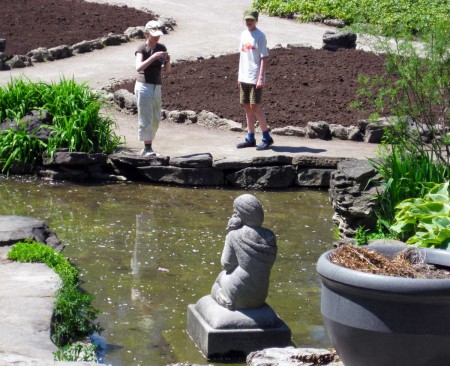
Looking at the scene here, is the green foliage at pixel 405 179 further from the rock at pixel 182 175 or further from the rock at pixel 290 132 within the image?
the rock at pixel 290 132

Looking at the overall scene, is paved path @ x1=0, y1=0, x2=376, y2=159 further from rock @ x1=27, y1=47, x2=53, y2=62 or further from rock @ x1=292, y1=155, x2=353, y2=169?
rock @ x1=292, y1=155, x2=353, y2=169

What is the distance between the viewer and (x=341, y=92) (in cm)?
1722

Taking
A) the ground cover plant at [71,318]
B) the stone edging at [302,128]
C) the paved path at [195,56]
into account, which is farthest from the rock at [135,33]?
the ground cover plant at [71,318]

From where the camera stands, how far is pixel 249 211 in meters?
7.37

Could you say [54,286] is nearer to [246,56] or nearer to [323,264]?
[323,264]

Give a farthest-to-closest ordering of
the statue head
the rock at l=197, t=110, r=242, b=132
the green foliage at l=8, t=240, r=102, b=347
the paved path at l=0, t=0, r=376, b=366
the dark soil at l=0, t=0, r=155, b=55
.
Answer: the dark soil at l=0, t=0, r=155, b=55, the rock at l=197, t=110, r=242, b=132, the statue head, the green foliage at l=8, t=240, r=102, b=347, the paved path at l=0, t=0, r=376, b=366

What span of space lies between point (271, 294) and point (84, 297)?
210cm

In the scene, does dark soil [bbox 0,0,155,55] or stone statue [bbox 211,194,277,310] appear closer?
stone statue [bbox 211,194,277,310]

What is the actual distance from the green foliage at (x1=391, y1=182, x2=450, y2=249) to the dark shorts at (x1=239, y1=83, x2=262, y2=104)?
14.6ft

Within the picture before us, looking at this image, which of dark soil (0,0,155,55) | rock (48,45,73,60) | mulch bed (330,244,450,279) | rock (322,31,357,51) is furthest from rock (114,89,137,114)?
mulch bed (330,244,450,279)

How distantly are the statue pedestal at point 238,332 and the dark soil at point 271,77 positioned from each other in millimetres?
8560

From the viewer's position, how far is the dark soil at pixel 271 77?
16.4 metres

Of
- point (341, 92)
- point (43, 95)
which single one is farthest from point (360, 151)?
point (43, 95)

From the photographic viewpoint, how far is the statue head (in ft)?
24.2
